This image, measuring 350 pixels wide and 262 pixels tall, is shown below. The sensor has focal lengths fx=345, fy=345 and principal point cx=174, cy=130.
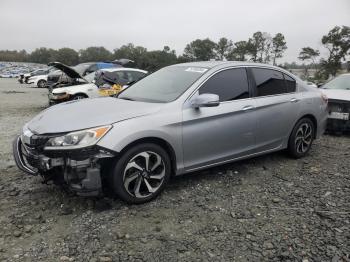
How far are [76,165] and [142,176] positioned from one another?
0.75 m

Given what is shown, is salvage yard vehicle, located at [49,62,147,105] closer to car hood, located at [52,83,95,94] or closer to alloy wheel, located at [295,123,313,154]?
car hood, located at [52,83,95,94]

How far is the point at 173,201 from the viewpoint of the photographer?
4016 millimetres

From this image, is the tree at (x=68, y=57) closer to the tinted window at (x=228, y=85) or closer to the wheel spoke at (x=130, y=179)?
the tinted window at (x=228, y=85)

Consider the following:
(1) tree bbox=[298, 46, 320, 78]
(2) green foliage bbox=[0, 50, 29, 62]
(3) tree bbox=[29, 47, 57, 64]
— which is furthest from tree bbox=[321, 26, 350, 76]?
(2) green foliage bbox=[0, 50, 29, 62]

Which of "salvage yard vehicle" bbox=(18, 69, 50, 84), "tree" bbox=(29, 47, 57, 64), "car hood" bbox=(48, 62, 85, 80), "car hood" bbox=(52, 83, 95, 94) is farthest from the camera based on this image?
"tree" bbox=(29, 47, 57, 64)

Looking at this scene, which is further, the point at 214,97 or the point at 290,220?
the point at 214,97

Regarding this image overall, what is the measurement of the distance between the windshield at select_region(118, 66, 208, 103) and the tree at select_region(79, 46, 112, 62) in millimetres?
59448

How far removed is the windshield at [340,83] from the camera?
839cm

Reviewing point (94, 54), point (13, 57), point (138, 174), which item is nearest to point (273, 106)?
point (138, 174)

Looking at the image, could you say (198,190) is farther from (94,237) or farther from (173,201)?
(94,237)

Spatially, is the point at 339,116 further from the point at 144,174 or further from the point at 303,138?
the point at 144,174

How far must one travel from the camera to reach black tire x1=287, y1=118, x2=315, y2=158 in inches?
218

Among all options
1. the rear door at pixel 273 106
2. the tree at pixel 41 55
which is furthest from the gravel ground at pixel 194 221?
the tree at pixel 41 55

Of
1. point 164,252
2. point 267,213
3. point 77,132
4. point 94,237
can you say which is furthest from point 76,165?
point 267,213
